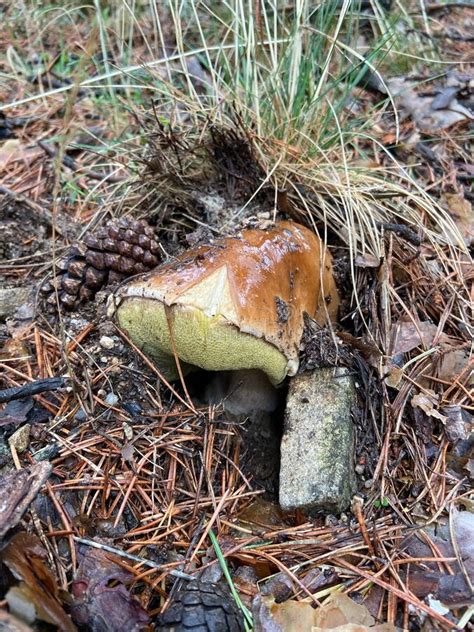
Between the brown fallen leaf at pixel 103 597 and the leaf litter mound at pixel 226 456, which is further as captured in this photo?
the leaf litter mound at pixel 226 456

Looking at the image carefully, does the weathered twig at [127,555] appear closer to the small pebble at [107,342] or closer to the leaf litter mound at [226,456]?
the leaf litter mound at [226,456]

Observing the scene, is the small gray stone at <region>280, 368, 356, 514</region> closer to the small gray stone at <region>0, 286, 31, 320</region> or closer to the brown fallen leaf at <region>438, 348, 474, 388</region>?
the brown fallen leaf at <region>438, 348, 474, 388</region>

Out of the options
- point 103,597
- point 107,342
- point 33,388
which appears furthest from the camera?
point 107,342

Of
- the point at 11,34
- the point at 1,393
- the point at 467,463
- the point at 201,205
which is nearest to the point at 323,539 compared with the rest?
the point at 467,463

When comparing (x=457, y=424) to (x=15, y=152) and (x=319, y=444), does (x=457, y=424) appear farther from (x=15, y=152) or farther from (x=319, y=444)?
(x=15, y=152)

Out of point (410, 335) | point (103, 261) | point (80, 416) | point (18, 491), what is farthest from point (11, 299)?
point (410, 335)

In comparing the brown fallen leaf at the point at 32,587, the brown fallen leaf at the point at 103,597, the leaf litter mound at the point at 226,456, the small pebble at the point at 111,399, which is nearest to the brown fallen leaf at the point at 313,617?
the leaf litter mound at the point at 226,456

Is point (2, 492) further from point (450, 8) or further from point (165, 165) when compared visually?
point (450, 8)
